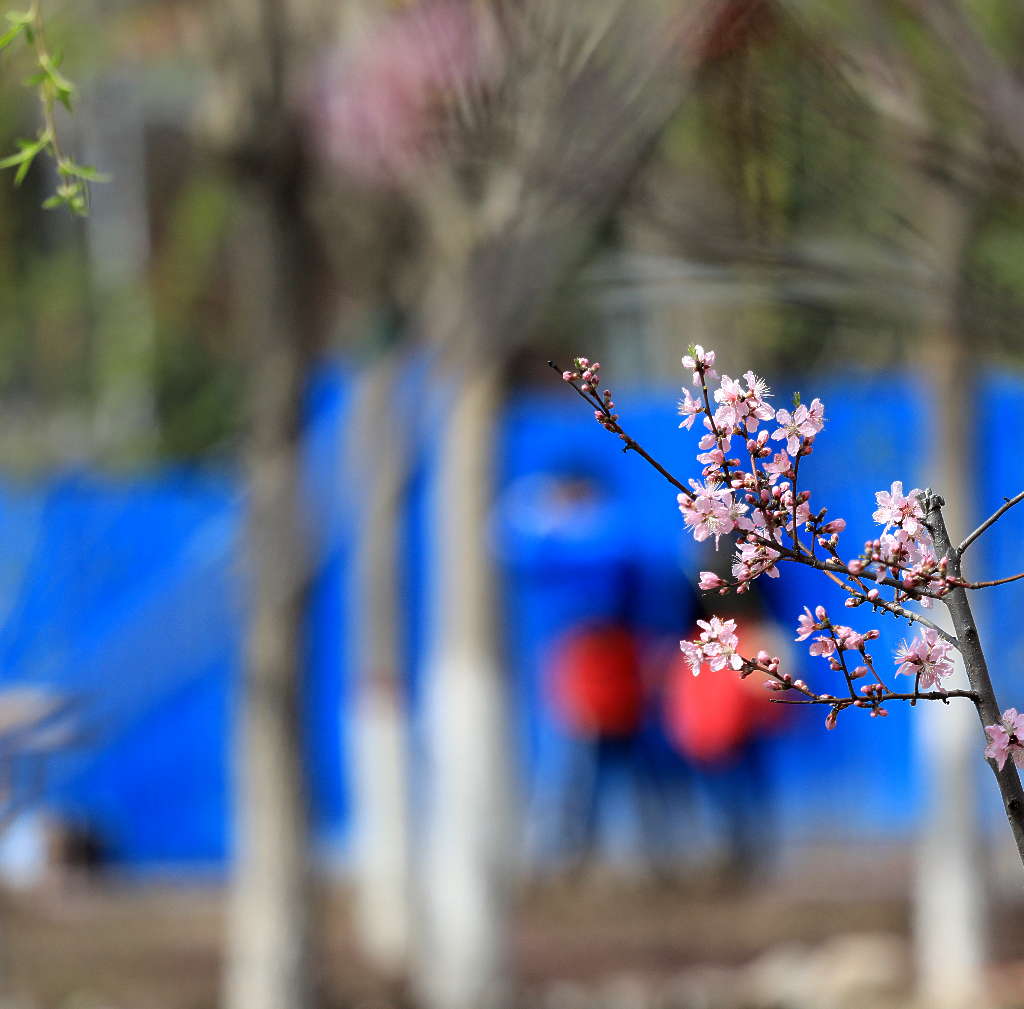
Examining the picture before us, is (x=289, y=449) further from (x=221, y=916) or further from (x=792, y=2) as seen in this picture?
(x=221, y=916)

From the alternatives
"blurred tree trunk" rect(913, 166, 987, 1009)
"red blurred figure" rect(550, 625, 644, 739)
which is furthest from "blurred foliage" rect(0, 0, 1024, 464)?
"red blurred figure" rect(550, 625, 644, 739)

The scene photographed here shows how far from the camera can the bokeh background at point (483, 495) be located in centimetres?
277

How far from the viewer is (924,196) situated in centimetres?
621

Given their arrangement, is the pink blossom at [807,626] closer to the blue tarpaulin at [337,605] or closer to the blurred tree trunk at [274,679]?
the blurred tree trunk at [274,679]

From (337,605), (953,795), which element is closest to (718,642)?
(953,795)

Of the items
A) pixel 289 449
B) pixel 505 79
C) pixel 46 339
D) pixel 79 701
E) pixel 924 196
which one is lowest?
pixel 79 701

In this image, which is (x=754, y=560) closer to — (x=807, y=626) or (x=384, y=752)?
(x=807, y=626)

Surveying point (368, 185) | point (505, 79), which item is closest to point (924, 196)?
point (368, 185)

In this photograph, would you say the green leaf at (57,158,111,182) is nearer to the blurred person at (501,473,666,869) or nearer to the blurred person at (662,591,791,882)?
the blurred person at (662,591,791,882)

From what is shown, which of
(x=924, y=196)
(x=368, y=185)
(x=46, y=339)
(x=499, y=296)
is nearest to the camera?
(x=499, y=296)

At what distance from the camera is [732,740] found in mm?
8836

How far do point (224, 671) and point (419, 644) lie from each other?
1229 millimetres

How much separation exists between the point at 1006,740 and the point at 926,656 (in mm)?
90

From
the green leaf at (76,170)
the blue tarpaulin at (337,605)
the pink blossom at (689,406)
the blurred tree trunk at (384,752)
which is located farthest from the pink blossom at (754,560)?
the blue tarpaulin at (337,605)
